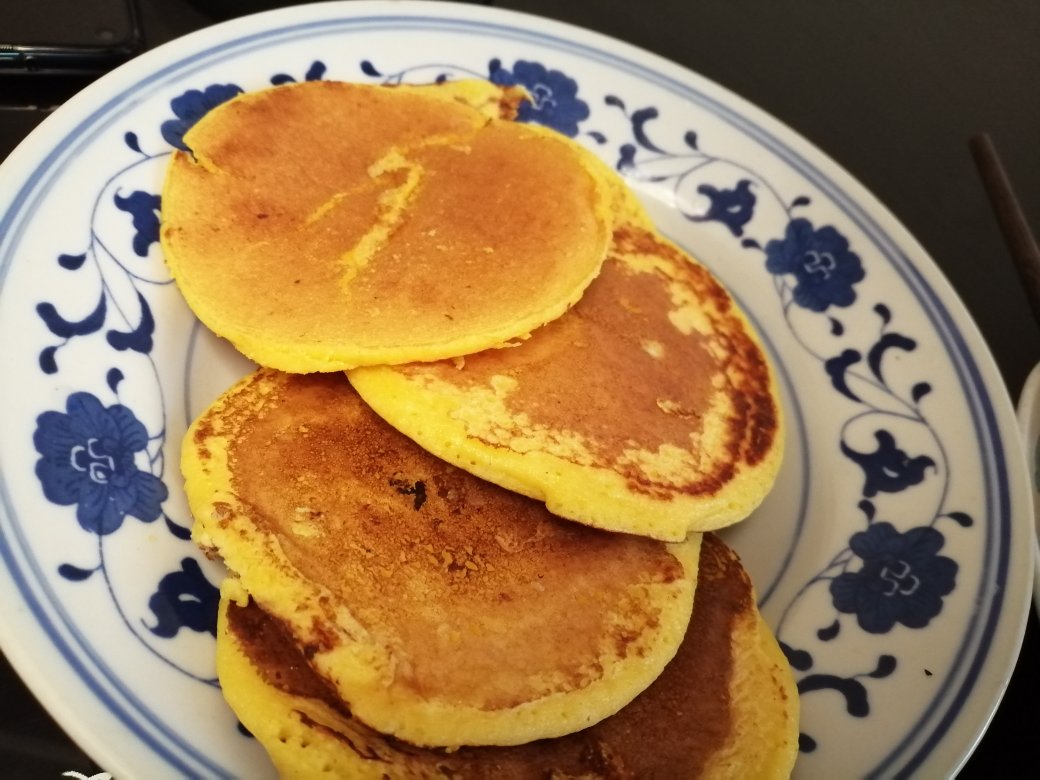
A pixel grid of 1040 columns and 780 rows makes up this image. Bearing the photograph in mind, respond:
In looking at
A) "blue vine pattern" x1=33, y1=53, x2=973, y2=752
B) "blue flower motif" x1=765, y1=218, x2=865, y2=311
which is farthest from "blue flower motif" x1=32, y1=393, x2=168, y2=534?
"blue flower motif" x1=765, y1=218, x2=865, y2=311

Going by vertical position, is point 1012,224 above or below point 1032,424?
above

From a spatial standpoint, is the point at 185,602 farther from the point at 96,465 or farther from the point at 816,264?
the point at 816,264

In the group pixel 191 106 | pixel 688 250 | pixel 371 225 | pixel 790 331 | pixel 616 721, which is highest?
pixel 191 106

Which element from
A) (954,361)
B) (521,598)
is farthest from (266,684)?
(954,361)

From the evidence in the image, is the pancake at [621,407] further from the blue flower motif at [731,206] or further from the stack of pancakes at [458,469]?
the blue flower motif at [731,206]

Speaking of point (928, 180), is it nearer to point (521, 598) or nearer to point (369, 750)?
point (521, 598)

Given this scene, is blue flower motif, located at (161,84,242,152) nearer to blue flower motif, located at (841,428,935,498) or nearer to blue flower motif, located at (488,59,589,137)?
blue flower motif, located at (488,59,589,137)

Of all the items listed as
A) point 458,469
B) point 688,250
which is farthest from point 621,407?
point 688,250
